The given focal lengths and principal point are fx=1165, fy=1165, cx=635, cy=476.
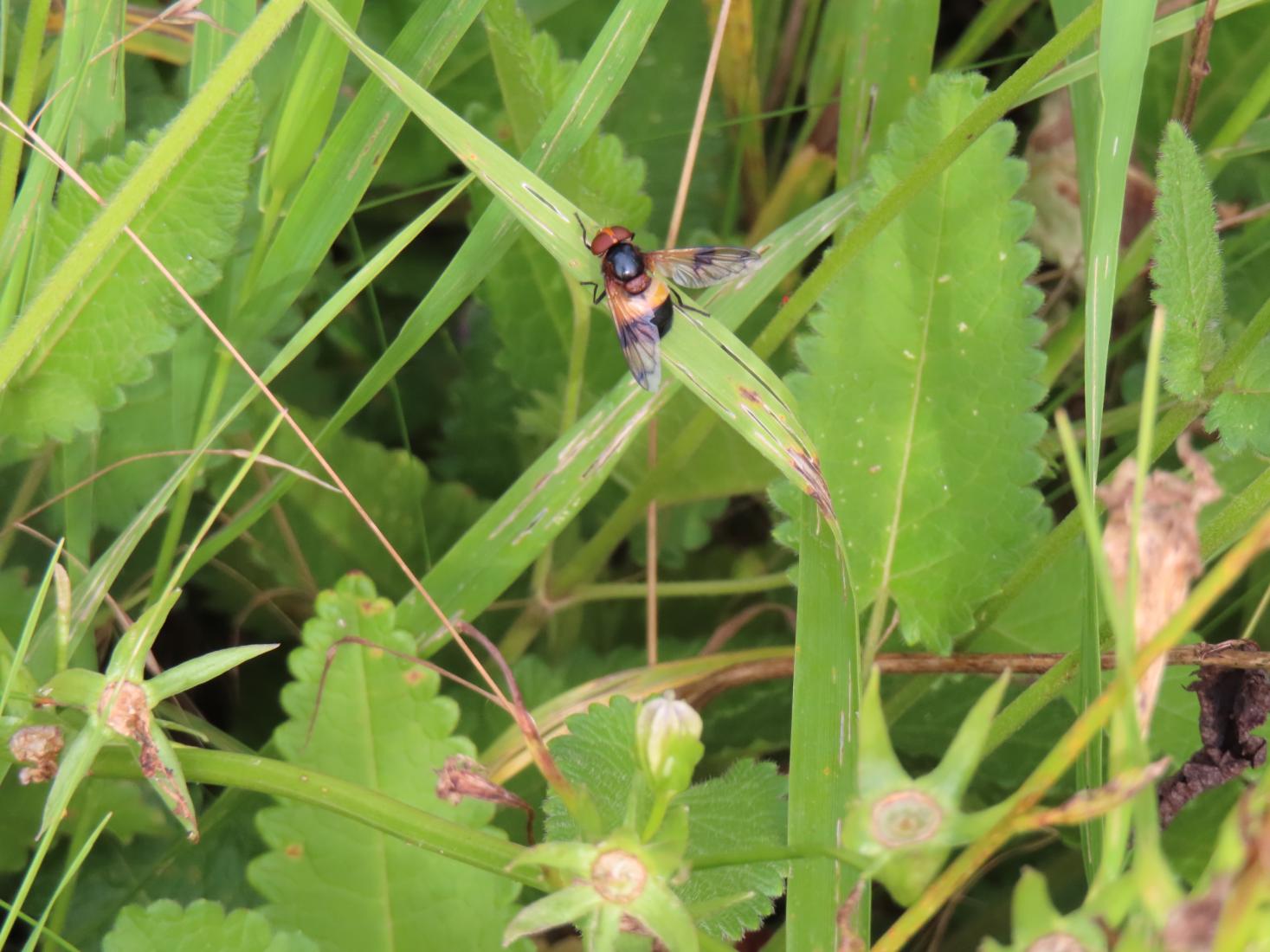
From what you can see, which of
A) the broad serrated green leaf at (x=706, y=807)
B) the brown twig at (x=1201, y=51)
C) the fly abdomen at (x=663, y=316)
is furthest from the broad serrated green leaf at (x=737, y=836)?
the brown twig at (x=1201, y=51)

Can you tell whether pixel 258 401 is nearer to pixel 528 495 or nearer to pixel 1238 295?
pixel 528 495

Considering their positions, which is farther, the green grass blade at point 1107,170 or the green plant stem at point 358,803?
the green grass blade at point 1107,170

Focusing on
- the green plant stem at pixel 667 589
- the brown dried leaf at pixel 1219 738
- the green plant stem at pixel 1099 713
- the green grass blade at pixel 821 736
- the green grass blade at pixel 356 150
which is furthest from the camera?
the green plant stem at pixel 667 589

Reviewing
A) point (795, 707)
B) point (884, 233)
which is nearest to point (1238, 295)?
point (884, 233)

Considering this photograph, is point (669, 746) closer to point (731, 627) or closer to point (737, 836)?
point (737, 836)

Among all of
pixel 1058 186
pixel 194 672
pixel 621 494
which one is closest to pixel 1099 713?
pixel 194 672

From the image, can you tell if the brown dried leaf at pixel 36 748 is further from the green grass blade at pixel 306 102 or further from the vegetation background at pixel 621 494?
the green grass blade at pixel 306 102
